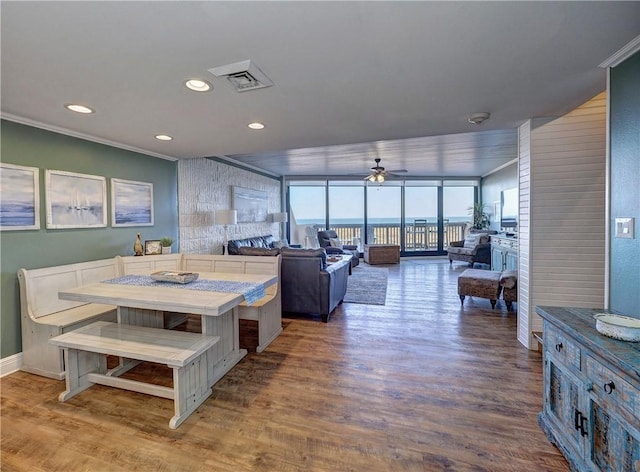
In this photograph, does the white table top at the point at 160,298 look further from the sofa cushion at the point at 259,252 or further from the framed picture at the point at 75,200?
the sofa cushion at the point at 259,252

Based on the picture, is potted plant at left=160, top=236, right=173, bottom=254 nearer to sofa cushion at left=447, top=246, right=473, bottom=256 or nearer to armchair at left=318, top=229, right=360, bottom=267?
armchair at left=318, top=229, right=360, bottom=267

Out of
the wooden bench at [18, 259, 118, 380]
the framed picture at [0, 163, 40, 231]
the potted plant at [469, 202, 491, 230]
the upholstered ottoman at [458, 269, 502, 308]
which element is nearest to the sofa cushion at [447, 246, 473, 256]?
the potted plant at [469, 202, 491, 230]

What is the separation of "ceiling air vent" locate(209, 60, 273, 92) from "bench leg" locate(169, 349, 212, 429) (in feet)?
6.32

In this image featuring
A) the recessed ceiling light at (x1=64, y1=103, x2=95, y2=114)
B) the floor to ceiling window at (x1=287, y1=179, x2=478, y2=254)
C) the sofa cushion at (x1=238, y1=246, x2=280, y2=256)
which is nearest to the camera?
the recessed ceiling light at (x1=64, y1=103, x2=95, y2=114)

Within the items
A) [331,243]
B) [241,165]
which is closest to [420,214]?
[331,243]

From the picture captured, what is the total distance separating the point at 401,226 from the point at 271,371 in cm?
746

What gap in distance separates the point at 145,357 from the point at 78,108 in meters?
2.07

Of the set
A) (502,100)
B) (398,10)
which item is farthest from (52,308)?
A: (502,100)

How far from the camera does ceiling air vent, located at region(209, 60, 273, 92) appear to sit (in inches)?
70.5

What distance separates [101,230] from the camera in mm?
A: 3457

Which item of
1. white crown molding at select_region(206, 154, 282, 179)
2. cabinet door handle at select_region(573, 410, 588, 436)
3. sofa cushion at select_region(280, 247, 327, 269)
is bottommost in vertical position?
cabinet door handle at select_region(573, 410, 588, 436)

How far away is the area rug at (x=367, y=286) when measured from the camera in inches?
193

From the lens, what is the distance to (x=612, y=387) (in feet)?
4.19

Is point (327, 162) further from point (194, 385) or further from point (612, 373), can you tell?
point (612, 373)
